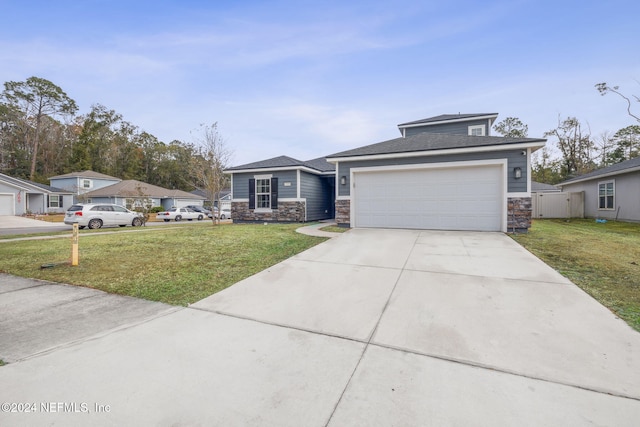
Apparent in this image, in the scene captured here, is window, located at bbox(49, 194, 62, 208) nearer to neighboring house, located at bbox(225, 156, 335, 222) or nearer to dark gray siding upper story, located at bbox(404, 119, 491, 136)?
neighboring house, located at bbox(225, 156, 335, 222)

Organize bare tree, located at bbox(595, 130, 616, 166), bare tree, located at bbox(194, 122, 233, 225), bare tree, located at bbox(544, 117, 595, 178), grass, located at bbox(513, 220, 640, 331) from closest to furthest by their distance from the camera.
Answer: grass, located at bbox(513, 220, 640, 331) < bare tree, located at bbox(194, 122, 233, 225) < bare tree, located at bbox(595, 130, 616, 166) < bare tree, located at bbox(544, 117, 595, 178)

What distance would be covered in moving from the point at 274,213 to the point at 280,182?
1657mm

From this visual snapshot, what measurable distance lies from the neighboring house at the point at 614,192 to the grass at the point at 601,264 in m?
Answer: 7.46

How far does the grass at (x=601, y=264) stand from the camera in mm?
3626

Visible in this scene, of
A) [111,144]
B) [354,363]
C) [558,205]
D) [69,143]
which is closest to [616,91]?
[558,205]

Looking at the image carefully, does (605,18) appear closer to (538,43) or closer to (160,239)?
(538,43)

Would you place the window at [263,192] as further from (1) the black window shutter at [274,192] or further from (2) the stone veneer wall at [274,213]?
(2) the stone veneer wall at [274,213]

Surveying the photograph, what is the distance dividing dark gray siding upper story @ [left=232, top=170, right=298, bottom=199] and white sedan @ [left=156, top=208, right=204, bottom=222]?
12.4 m

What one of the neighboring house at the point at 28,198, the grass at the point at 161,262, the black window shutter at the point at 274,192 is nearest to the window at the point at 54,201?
the neighboring house at the point at 28,198

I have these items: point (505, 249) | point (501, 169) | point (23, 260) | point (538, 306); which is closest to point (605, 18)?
point (501, 169)

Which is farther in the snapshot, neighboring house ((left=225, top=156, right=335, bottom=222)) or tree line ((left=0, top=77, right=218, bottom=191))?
tree line ((left=0, top=77, right=218, bottom=191))

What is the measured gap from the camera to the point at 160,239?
8648 mm

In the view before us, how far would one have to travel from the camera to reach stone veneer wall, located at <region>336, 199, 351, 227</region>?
35.6 ft

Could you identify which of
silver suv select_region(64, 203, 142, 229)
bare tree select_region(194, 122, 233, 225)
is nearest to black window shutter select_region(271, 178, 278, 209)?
bare tree select_region(194, 122, 233, 225)
